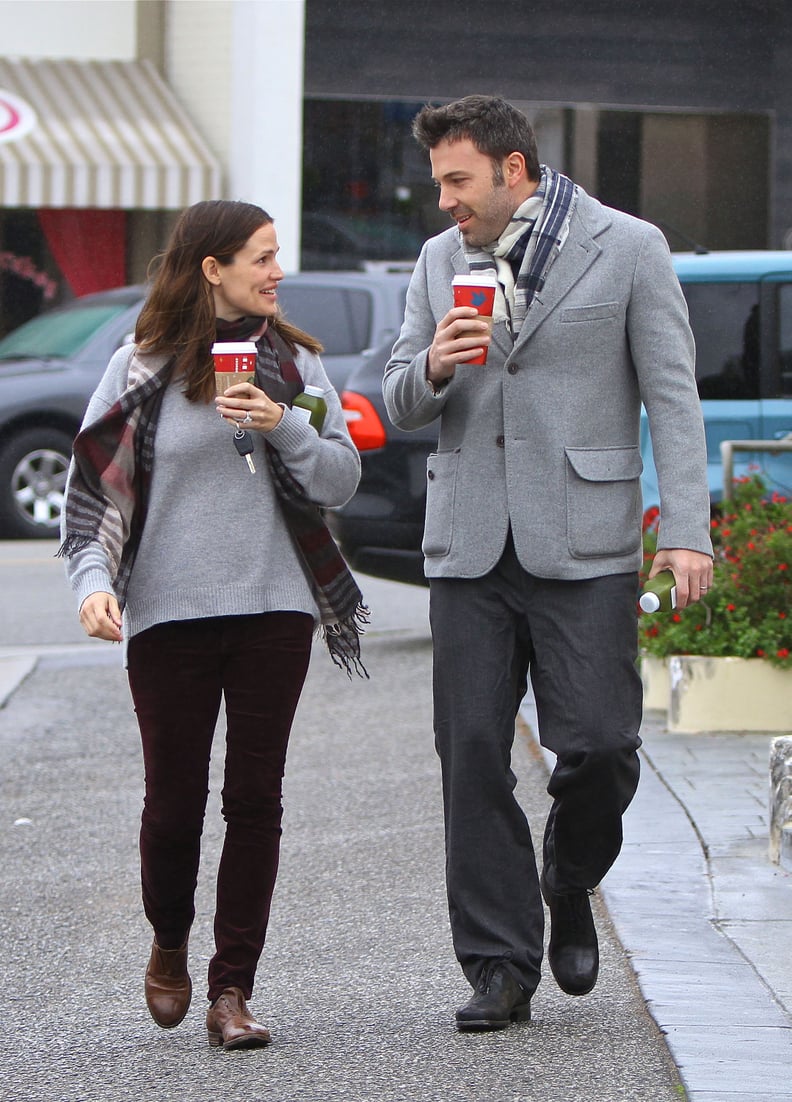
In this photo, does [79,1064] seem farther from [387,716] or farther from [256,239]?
[387,716]

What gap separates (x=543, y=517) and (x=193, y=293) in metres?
0.83

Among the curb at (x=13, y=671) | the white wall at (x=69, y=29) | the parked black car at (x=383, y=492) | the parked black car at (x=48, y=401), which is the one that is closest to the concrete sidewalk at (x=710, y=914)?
the parked black car at (x=383, y=492)

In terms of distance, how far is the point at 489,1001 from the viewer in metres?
3.89

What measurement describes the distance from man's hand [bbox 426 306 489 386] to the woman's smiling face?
376 millimetres

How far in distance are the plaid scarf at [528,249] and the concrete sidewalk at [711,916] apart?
4.71 ft

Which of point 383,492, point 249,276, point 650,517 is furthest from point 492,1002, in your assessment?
point 383,492

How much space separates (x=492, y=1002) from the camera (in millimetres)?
3885

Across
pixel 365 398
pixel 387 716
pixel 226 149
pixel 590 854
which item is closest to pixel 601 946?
pixel 590 854

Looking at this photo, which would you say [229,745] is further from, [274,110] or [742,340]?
[274,110]

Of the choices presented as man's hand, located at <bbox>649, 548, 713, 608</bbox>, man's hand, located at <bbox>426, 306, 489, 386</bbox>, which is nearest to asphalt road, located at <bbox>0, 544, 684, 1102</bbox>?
man's hand, located at <bbox>426, 306, 489, 386</bbox>

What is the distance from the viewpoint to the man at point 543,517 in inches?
153

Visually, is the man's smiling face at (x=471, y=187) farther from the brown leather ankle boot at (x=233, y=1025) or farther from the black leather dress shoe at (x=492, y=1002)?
the brown leather ankle boot at (x=233, y=1025)

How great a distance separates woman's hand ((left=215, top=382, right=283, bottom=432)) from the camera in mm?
3639

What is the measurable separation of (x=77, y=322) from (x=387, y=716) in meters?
7.58
